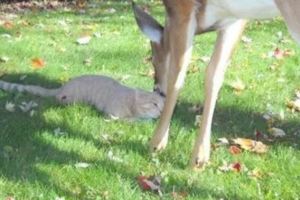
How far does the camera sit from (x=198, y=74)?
6344 mm

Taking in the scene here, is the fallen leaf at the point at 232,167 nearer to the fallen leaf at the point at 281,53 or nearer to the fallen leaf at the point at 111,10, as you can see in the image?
the fallen leaf at the point at 281,53

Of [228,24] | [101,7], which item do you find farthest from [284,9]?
[101,7]

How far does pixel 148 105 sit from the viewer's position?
524cm

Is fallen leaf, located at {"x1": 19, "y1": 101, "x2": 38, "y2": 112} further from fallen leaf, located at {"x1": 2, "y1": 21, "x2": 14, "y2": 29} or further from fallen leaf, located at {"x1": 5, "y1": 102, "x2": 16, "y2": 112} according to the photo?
fallen leaf, located at {"x1": 2, "y1": 21, "x2": 14, "y2": 29}

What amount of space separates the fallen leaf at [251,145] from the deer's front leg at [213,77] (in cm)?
27

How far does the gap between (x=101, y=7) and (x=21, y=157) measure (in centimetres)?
717

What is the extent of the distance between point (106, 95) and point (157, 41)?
672 millimetres

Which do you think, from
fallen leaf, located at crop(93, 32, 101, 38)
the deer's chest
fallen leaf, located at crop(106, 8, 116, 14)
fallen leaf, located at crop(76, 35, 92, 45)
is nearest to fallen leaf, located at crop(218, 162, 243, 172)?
the deer's chest

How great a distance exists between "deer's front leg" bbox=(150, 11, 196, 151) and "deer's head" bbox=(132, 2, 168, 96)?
12.6 inches

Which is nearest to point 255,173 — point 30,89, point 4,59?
point 30,89

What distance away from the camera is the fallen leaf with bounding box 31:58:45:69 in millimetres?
6578

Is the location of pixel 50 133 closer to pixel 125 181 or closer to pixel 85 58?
pixel 125 181

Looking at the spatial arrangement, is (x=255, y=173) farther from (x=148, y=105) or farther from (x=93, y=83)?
(x=93, y=83)

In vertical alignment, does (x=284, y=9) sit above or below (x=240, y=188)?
above
